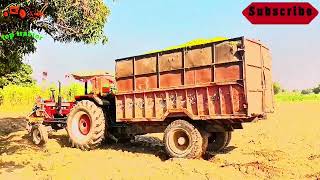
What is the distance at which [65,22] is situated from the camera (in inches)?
366

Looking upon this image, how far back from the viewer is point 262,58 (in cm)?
1058

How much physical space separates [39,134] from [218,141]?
20.1 feet

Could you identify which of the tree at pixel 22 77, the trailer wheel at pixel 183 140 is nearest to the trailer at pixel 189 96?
the trailer wheel at pixel 183 140

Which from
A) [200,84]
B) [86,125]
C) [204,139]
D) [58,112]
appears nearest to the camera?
[200,84]

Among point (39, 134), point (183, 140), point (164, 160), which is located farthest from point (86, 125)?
point (183, 140)

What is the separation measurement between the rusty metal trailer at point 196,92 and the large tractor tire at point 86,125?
28.2 inches

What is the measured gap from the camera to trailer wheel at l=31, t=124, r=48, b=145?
13.5 metres

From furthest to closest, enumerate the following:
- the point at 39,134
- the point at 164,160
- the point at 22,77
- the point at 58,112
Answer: the point at 22,77
the point at 58,112
the point at 39,134
the point at 164,160

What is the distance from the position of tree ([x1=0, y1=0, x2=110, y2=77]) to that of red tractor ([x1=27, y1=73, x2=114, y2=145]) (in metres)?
2.93

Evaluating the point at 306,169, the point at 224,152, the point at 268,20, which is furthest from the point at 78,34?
the point at 306,169

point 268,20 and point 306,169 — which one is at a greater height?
point 268,20

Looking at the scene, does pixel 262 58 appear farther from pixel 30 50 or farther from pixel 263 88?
pixel 30 50

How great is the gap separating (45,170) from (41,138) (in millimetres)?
4006

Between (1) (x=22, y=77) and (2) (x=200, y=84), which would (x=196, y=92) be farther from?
(1) (x=22, y=77)
